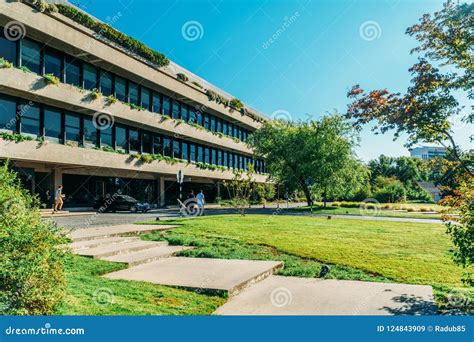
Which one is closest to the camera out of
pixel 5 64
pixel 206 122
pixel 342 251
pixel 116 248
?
pixel 116 248

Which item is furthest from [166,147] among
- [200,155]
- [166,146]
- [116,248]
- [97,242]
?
[116,248]

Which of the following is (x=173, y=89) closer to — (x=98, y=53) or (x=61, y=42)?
(x=98, y=53)

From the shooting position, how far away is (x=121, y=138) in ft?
102

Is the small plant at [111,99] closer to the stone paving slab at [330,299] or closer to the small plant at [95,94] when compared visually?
the small plant at [95,94]

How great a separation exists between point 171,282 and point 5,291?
105 inches

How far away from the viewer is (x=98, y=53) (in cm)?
2680

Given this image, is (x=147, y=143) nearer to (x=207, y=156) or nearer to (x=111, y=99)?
(x=111, y=99)

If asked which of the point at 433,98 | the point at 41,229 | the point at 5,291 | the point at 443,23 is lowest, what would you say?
the point at 5,291

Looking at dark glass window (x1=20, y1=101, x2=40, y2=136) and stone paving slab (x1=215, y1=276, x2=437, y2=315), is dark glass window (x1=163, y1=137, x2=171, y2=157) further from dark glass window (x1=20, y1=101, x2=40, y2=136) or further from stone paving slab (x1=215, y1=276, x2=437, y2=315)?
stone paving slab (x1=215, y1=276, x2=437, y2=315)

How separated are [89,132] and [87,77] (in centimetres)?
379

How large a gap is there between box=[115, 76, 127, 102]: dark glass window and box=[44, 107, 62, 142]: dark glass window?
20.3 ft

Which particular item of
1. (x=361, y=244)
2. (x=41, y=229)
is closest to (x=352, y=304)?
(x=41, y=229)

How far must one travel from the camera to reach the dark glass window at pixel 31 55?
22.6 m

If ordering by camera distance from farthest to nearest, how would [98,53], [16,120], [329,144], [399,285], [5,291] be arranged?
1. [329,144]
2. [98,53]
3. [16,120]
4. [399,285]
5. [5,291]
